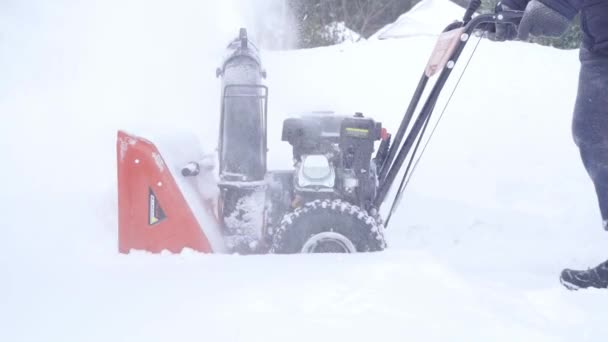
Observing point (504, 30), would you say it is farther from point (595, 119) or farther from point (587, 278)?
point (587, 278)

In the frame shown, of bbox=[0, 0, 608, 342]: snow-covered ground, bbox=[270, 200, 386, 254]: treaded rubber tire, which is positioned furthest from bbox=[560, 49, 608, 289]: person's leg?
bbox=[270, 200, 386, 254]: treaded rubber tire

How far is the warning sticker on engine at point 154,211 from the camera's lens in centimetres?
251

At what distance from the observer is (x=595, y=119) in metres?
2.32

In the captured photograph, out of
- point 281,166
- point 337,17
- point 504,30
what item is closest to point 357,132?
point 504,30

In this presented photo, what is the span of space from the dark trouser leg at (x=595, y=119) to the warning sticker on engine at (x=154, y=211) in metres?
1.82

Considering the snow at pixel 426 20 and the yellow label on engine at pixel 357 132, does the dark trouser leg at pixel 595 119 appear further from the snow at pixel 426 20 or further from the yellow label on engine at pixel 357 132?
the snow at pixel 426 20

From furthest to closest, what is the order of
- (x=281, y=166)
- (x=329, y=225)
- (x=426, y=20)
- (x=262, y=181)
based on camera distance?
(x=426, y=20) < (x=281, y=166) < (x=262, y=181) < (x=329, y=225)

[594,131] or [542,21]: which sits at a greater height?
[542,21]

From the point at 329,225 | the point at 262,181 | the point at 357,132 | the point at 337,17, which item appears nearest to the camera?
the point at 329,225

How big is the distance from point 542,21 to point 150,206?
70.9 inches

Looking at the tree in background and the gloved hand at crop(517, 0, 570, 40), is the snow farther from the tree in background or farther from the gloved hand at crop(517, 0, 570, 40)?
the gloved hand at crop(517, 0, 570, 40)

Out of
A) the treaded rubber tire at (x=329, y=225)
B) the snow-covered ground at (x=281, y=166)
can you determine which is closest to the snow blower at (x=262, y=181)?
the treaded rubber tire at (x=329, y=225)

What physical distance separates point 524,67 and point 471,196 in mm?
2599

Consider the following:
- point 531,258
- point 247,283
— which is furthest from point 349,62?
point 247,283
